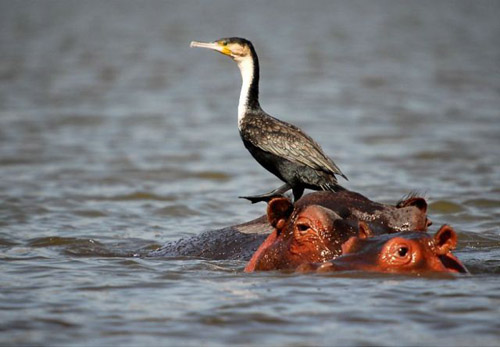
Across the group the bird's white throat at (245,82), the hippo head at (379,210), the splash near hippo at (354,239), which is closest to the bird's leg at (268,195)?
the bird's white throat at (245,82)

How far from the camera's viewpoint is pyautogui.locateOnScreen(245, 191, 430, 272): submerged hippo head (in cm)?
551

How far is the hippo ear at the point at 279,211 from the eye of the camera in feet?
18.3

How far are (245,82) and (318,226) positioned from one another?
11.0ft

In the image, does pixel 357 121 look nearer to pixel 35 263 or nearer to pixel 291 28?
pixel 35 263

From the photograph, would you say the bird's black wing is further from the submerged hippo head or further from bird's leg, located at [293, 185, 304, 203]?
the submerged hippo head

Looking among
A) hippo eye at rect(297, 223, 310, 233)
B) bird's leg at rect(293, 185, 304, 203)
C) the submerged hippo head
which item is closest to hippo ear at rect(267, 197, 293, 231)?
the submerged hippo head

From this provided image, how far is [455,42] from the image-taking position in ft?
94.1

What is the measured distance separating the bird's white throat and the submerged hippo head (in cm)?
263

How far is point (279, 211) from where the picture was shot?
5.64 meters

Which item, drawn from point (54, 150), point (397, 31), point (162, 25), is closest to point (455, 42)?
point (397, 31)

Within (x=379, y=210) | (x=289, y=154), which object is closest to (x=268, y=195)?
(x=289, y=154)

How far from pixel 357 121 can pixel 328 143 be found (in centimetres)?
218

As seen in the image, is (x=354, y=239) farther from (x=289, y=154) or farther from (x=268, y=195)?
(x=289, y=154)

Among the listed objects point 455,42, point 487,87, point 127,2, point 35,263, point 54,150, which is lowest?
point 35,263
